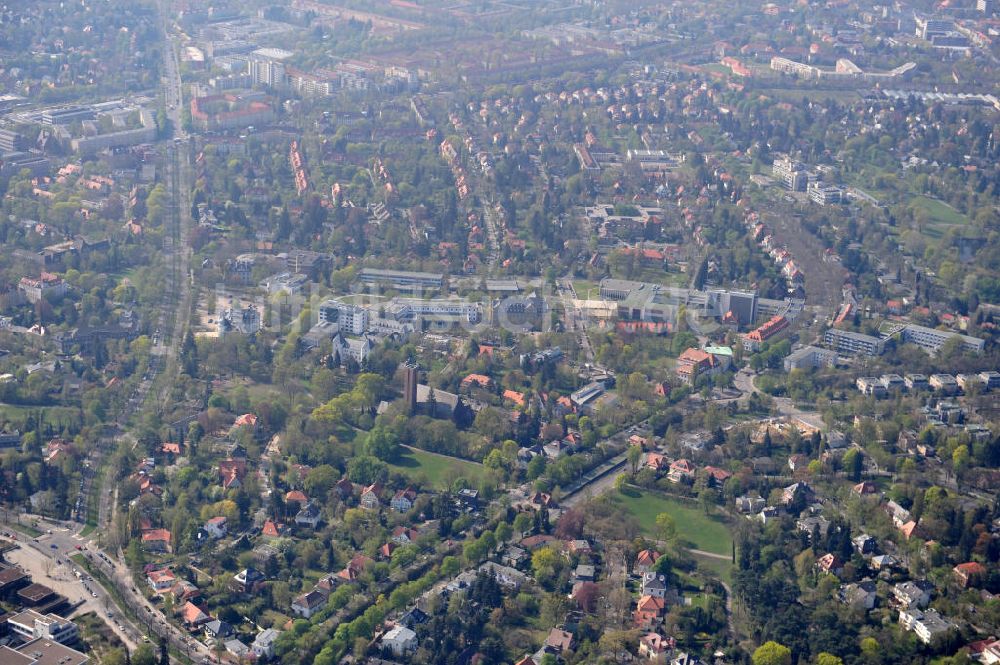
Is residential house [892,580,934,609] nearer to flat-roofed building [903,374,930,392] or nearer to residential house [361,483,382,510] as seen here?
residential house [361,483,382,510]

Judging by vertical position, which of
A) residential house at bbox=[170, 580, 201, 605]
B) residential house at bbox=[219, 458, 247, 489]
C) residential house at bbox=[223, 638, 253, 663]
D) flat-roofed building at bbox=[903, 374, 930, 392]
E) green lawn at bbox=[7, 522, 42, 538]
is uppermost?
flat-roofed building at bbox=[903, 374, 930, 392]

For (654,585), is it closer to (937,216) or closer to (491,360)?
(491,360)

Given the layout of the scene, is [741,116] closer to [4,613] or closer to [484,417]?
[484,417]

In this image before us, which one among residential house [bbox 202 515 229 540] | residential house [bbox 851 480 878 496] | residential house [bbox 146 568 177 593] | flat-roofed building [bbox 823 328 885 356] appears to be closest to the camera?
residential house [bbox 146 568 177 593]

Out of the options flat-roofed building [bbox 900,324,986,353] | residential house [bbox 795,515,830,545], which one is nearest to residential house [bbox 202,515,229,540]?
residential house [bbox 795,515,830,545]

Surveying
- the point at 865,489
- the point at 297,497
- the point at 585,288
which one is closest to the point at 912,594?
the point at 865,489

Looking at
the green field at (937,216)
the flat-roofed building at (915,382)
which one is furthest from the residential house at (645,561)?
the green field at (937,216)

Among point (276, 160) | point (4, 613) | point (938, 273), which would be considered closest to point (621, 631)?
point (4, 613)
